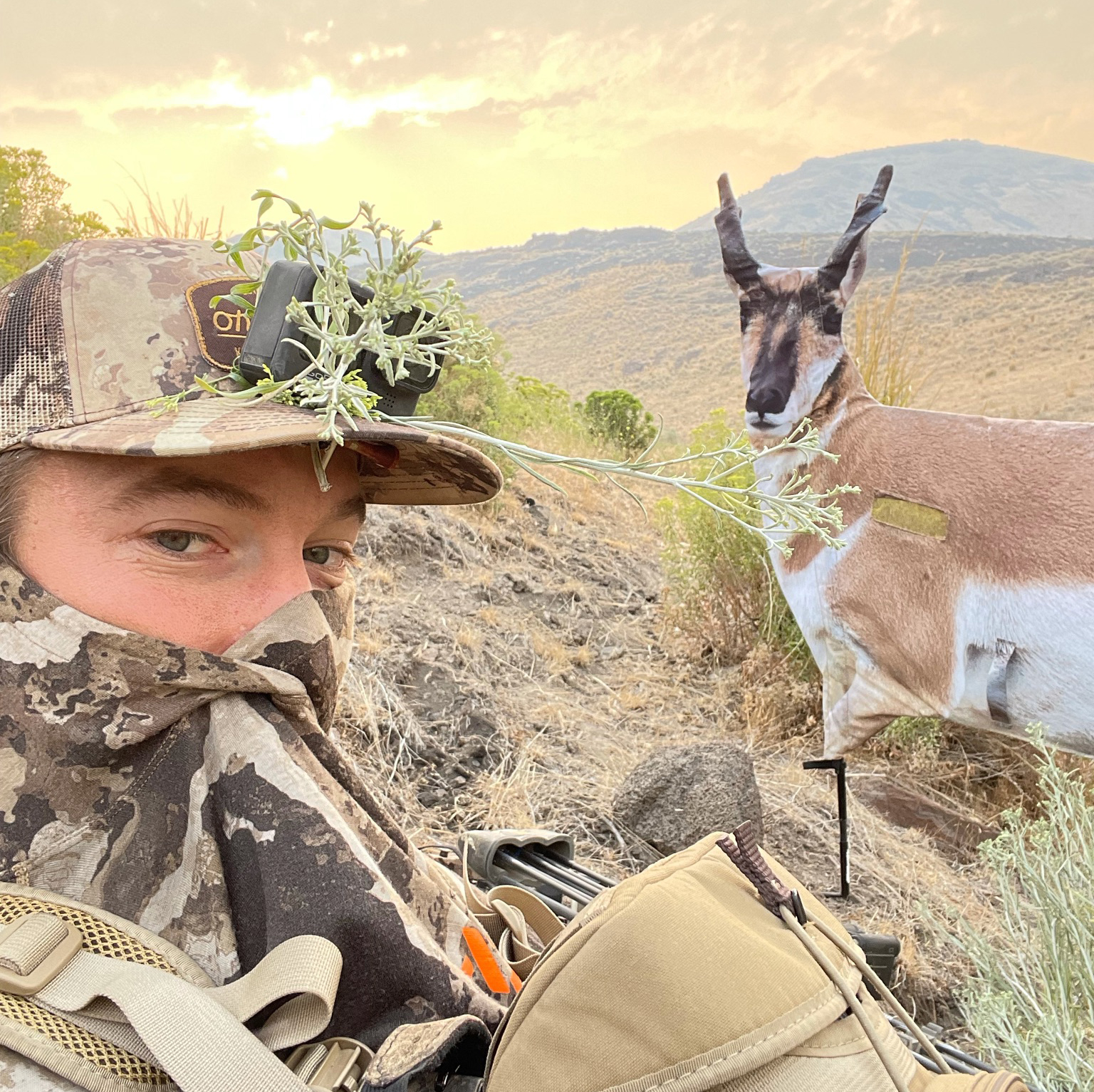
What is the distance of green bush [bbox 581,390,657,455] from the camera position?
11.7 meters

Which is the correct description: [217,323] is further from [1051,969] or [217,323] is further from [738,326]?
[738,326]

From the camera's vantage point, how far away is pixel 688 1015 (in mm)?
771

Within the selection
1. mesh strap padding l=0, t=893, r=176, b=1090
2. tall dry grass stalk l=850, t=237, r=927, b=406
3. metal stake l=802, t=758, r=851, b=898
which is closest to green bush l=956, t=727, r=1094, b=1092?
metal stake l=802, t=758, r=851, b=898

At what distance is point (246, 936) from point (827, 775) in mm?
3811

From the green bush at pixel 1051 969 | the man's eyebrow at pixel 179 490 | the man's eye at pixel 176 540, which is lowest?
the green bush at pixel 1051 969

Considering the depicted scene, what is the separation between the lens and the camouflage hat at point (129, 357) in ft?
3.51

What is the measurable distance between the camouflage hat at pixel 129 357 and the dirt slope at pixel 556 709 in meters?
2.32

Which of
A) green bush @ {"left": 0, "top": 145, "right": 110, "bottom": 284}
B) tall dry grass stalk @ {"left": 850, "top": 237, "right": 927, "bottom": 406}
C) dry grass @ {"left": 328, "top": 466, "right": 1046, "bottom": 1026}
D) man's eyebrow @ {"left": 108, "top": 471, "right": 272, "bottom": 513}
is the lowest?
dry grass @ {"left": 328, "top": 466, "right": 1046, "bottom": 1026}

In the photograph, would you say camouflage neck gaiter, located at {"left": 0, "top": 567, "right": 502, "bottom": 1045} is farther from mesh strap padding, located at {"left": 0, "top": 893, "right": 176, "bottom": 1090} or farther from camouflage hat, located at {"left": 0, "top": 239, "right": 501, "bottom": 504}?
camouflage hat, located at {"left": 0, "top": 239, "right": 501, "bottom": 504}

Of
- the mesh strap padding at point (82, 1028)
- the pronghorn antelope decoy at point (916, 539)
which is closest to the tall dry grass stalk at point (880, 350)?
the pronghorn antelope decoy at point (916, 539)

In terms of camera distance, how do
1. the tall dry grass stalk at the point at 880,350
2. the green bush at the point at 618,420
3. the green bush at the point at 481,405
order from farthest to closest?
the green bush at the point at 618,420 → the green bush at the point at 481,405 → the tall dry grass stalk at the point at 880,350

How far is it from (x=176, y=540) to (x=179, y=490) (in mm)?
65

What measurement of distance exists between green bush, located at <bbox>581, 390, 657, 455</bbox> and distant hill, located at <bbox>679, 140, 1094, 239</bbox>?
168ft

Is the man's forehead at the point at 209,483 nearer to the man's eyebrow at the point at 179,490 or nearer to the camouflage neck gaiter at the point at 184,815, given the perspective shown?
the man's eyebrow at the point at 179,490
